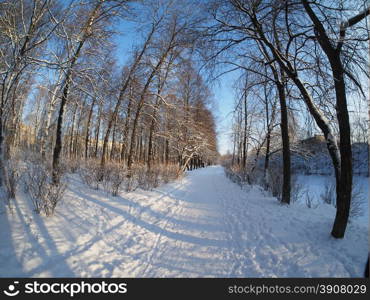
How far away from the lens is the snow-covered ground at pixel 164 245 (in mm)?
2824

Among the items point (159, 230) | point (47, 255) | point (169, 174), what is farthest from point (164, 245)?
point (169, 174)

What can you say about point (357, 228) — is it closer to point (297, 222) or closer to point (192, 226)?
point (297, 222)

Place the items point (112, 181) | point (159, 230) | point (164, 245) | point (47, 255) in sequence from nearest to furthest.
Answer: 1. point (47, 255)
2. point (164, 245)
3. point (159, 230)
4. point (112, 181)

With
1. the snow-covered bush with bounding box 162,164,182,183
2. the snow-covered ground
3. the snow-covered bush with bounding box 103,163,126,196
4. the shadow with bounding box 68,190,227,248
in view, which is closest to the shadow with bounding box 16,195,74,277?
the snow-covered ground

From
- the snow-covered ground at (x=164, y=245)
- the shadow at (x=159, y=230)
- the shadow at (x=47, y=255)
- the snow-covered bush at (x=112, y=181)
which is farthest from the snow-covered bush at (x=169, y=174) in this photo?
the shadow at (x=47, y=255)

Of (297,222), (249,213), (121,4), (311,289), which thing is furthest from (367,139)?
(121,4)

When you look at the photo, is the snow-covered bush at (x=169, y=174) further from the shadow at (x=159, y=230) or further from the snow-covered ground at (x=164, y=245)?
the snow-covered ground at (x=164, y=245)

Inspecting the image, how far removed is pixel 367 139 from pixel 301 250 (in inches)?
171

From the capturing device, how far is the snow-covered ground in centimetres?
282

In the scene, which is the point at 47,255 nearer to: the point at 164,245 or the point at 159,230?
the point at 164,245

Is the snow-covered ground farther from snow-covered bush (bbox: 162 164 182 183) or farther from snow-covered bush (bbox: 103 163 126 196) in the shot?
snow-covered bush (bbox: 162 164 182 183)

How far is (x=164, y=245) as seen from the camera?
3.85 meters

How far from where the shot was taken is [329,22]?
12.3ft

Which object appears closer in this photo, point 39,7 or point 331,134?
point 331,134
